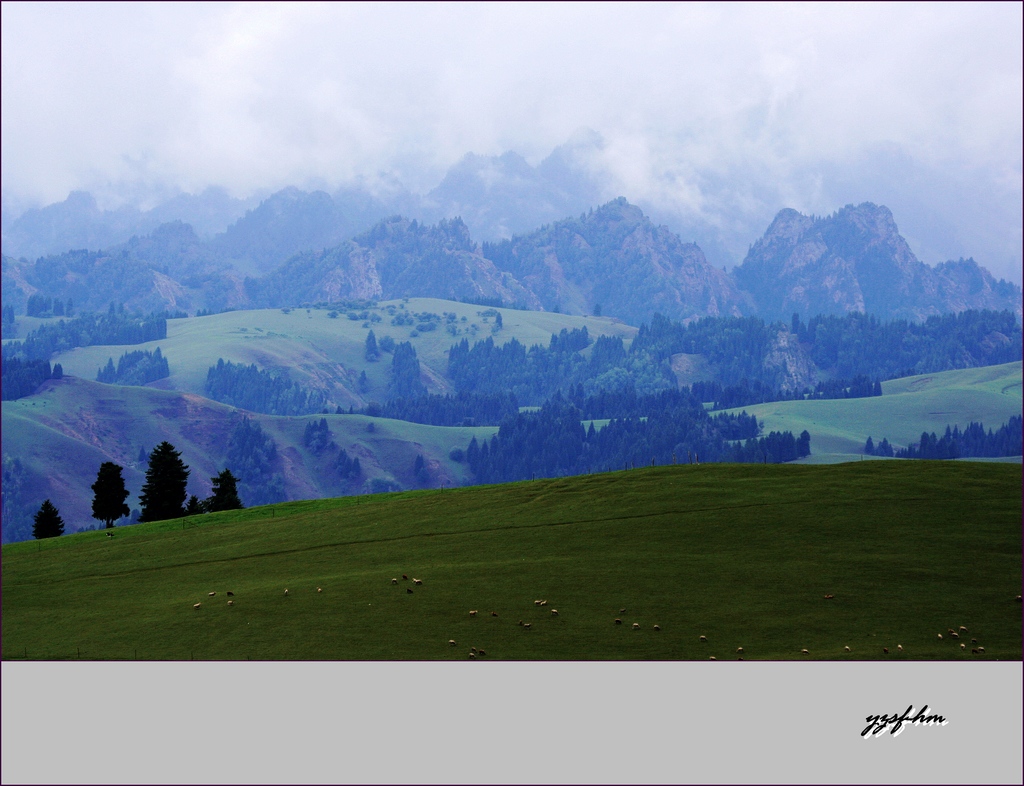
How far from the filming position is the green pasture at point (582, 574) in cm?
5494

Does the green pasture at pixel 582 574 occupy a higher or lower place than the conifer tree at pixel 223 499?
lower

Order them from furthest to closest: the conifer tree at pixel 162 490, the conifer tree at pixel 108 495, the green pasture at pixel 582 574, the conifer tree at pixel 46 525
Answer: the conifer tree at pixel 46 525 → the conifer tree at pixel 162 490 → the conifer tree at pixel 108 495 → the green pasture at pixel 582 574

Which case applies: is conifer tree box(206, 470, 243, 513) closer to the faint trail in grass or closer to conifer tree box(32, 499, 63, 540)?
conifer tree box(32, 499, 63, 540)

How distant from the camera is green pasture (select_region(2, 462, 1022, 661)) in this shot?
54938 mm

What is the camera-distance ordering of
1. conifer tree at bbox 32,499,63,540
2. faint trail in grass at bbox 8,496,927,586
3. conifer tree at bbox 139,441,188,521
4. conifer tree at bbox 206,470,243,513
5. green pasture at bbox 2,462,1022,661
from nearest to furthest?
green pasture at bbox 2,462,1022,661, faint trail in grass at bbox 8,496,927,586, conifer tree at bbox 139,441,188,521, conifer tree at bbox 32,499,63,540, conifer tree at bbox 206,470,243,513

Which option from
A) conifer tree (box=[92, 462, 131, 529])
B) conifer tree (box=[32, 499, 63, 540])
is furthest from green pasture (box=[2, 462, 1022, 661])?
conifer tree (box=[32, 499, 63, 540])

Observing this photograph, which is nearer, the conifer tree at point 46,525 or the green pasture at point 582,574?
the green pasture at point 582,574

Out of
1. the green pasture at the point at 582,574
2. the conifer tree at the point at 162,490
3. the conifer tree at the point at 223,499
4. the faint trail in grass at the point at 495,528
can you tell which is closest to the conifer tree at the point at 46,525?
the conifer tree at the point at 162,490

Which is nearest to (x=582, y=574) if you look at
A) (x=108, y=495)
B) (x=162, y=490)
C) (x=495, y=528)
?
(x=495, y=528)

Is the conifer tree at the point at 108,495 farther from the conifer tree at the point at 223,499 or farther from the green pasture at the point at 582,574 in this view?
the green pasture at the point at 582,574

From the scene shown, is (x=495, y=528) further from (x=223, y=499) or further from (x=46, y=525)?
(x=46, y=525)

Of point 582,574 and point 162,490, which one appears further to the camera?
point 162,490

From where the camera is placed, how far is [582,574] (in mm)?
63750

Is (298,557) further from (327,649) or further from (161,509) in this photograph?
(161,509)
